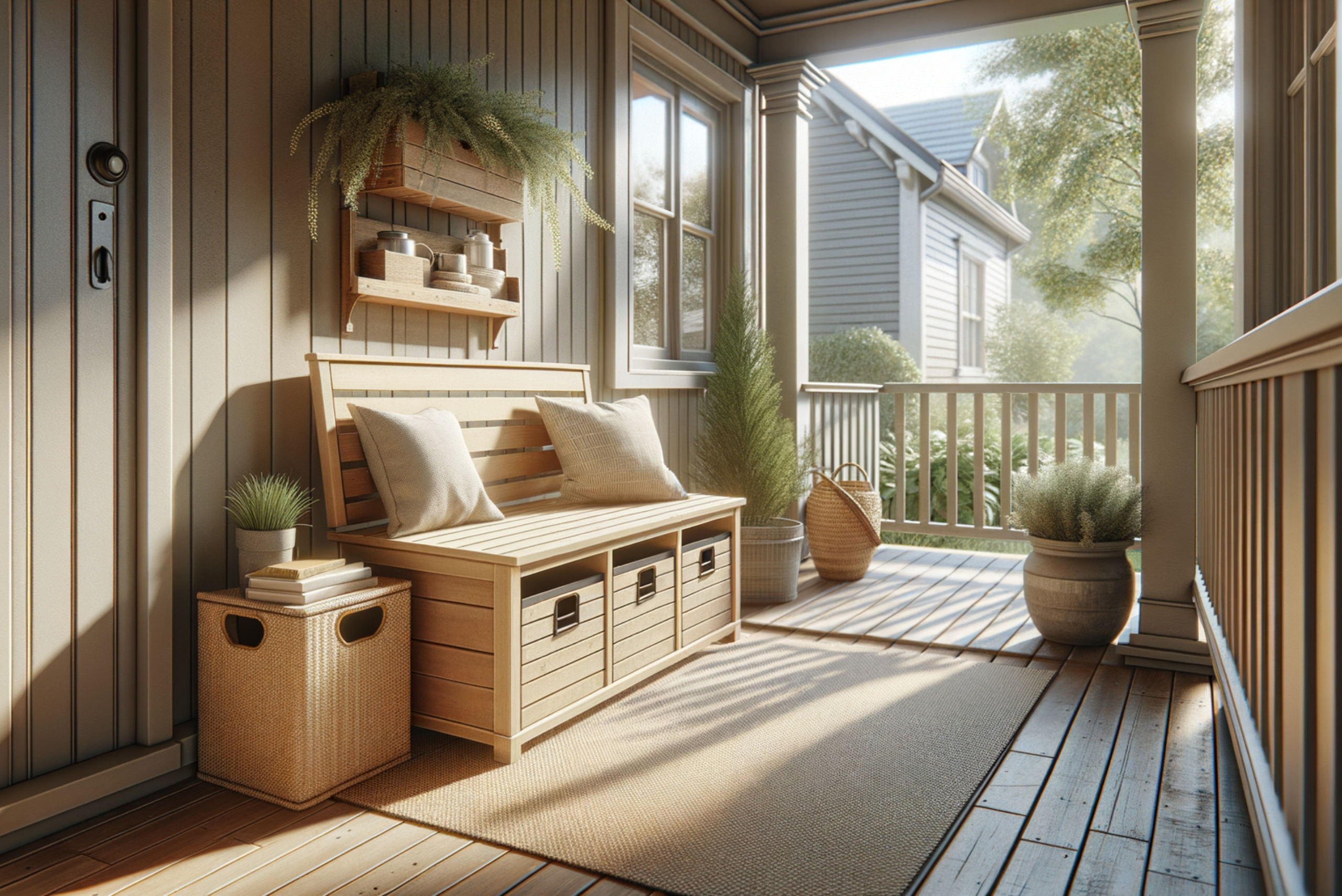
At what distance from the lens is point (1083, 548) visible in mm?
3053

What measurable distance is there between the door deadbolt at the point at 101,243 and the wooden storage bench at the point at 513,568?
0.50m

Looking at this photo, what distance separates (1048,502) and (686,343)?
183cm

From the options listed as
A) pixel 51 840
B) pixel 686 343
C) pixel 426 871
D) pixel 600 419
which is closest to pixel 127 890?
pixel 51 840

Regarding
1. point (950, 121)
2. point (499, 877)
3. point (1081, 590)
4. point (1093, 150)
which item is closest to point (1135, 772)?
point (1081, 590)

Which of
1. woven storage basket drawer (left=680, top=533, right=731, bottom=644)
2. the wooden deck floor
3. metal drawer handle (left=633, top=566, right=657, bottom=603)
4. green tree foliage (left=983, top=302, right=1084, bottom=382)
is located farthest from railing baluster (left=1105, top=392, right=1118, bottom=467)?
green tree foliage (left=983, top=302, right=1084, bottom=382)

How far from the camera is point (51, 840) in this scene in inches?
69.7

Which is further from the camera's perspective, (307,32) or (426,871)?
(307,32)

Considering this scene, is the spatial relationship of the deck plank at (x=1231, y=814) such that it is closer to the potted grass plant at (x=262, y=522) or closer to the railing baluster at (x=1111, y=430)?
the potted grass plant at (x=262, y=522)

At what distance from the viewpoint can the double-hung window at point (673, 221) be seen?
13.0 feet

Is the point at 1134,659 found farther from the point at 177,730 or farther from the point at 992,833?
the point at 177,730

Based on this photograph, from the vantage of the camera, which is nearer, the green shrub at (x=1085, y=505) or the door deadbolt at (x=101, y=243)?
the door deadbolt at (x=101, y=243)

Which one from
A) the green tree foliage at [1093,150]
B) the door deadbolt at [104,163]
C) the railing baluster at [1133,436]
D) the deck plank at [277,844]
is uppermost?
the green tree foliage at [1093,150]

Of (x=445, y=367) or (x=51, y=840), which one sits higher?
(x=445, y=367)

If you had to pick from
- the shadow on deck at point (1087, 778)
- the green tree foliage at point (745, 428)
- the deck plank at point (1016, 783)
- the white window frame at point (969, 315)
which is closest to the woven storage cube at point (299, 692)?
the shadow on deck at point (1087, 778)
